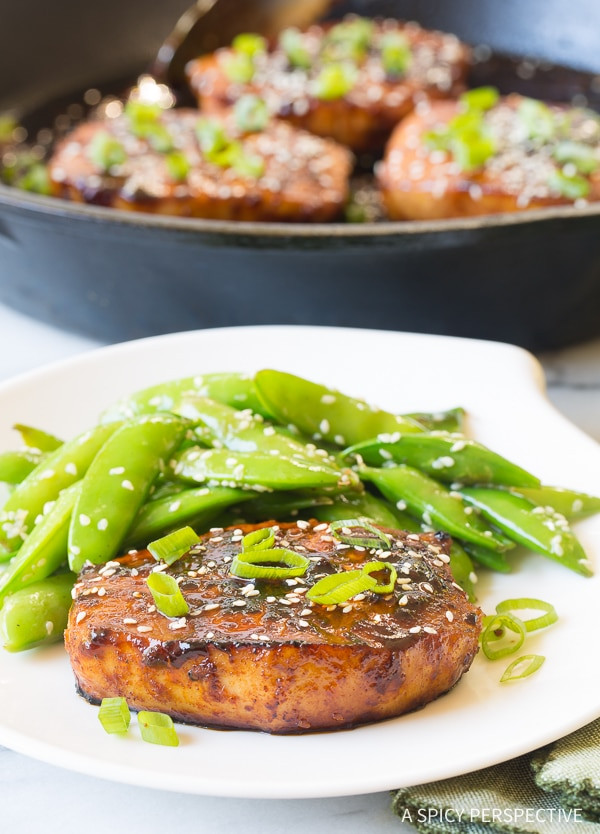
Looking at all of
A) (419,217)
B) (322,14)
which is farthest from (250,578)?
(322,14)

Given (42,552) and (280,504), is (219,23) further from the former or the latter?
(42,552)

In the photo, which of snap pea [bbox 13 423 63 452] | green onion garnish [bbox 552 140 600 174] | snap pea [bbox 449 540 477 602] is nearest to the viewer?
snap pea [bbox 449 540 477 602]

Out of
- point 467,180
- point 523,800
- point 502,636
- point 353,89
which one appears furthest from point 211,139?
point 523,800

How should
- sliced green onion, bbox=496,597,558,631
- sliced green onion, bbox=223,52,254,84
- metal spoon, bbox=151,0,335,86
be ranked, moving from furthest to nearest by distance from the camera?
metal spoon, bbox=151,0,335,86 → sliced green onion, bbox=223,52,254,84 → sliced green onion, bbox=496,597,558,631

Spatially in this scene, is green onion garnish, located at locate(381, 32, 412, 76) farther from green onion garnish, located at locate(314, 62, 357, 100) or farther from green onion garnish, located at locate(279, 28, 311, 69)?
green onion garnish, located at locate(279, 28, 311, 69)

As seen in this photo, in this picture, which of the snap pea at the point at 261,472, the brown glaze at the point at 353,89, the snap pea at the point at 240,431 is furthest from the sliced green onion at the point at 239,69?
the snap pea at the point at 261,472

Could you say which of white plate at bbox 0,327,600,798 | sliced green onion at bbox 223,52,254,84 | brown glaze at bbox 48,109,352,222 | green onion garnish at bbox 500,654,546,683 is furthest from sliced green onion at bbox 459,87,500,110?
green onion garnish at bbox 500,654,546,683

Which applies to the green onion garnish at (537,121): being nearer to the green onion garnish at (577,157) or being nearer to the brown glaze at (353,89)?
the green onion garnish at (577,157)
